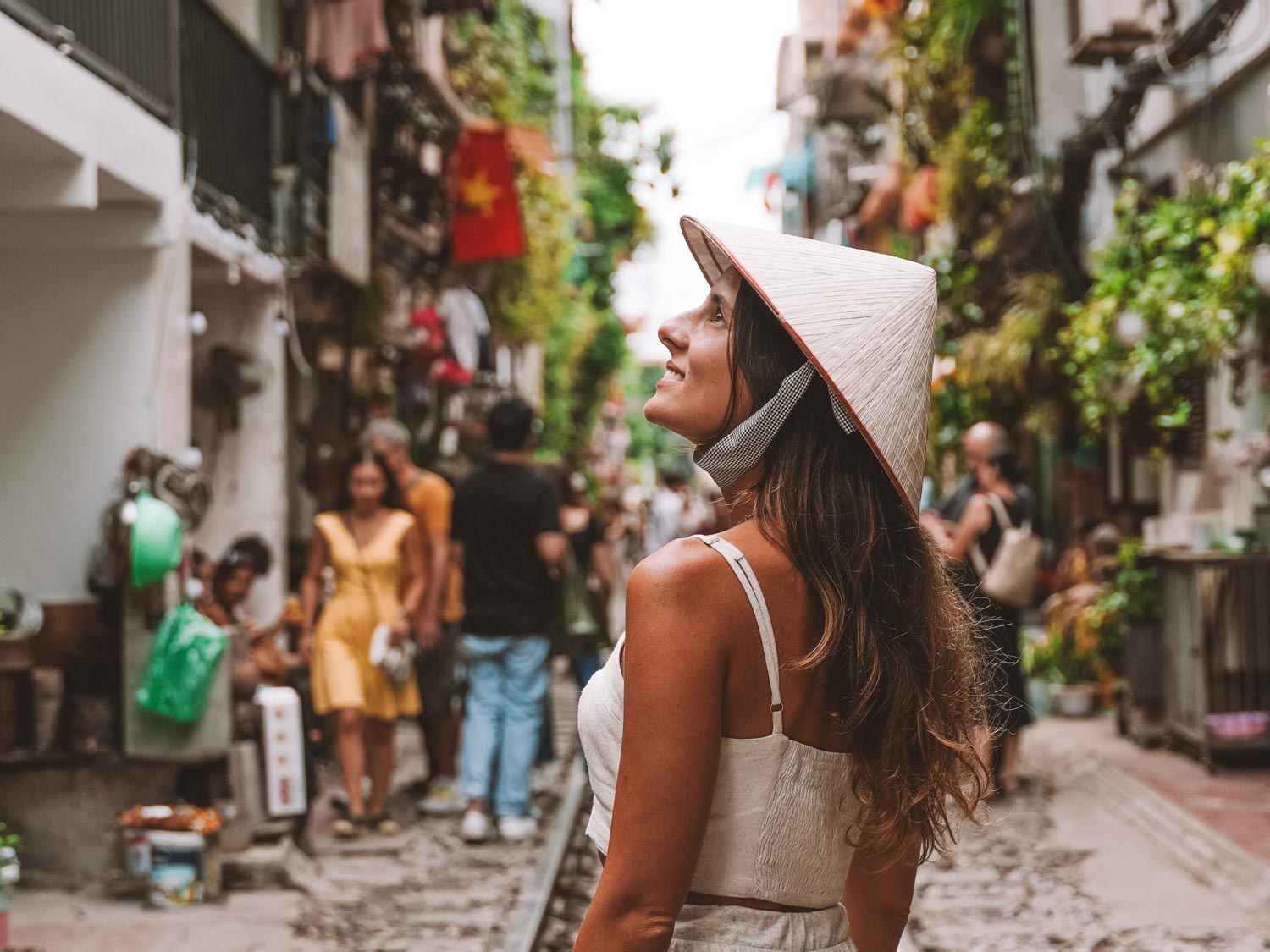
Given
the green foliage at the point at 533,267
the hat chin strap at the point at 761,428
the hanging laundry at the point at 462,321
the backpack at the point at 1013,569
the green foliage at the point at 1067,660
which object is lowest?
the green foliage at the point at 1067,660

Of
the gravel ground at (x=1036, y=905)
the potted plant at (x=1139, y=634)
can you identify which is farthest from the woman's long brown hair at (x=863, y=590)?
the potted plant at (x=1139, y=634)

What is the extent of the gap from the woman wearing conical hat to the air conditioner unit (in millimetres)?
11066

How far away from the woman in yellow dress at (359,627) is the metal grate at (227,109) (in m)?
2.41

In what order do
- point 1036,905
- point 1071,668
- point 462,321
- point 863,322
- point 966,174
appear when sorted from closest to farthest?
point 863,322 < point 1036,905 < point 1071,668 < point 966,174 < point 462,321

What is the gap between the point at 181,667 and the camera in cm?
725

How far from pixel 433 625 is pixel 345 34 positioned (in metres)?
5.78

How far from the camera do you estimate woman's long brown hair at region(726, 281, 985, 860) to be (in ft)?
Result: 6.56

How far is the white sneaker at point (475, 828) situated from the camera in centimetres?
837

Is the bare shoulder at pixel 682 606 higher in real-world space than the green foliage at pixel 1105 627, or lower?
higher

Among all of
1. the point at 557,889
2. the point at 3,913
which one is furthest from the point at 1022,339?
the point at 3,913

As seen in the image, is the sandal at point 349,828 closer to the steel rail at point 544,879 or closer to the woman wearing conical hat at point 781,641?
the steel rail at point 544,879

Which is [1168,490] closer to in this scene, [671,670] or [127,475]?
[127,475]

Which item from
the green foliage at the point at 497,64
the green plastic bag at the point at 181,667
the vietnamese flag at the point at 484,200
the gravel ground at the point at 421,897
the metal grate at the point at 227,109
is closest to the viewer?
→ the gravel ground at the point at 421,897

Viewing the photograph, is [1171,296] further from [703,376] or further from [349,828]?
[703,376]
